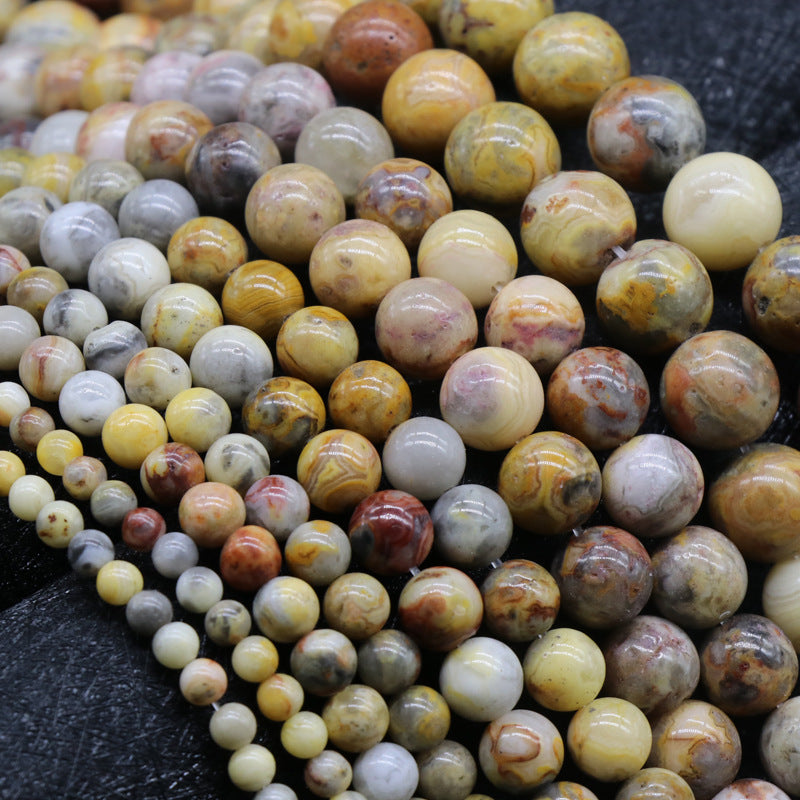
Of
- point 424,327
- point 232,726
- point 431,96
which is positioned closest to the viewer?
point 232,726

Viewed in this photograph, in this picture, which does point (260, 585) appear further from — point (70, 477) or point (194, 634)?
point (70, 477)

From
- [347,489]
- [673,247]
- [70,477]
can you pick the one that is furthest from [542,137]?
[70,477]

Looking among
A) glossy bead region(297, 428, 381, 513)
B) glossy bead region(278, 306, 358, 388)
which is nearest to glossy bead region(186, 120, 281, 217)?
glossy bead region(278, 306, 358, 388)

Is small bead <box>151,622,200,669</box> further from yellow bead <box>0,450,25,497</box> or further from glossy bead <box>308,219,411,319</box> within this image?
glossy bead <box>308,219,411,319</box>

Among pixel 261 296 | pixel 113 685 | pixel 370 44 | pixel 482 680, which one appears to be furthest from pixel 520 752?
pixel 370 44

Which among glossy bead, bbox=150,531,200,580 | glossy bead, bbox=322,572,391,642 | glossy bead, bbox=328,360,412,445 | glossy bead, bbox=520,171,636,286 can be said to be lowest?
glossy bead, bbox=150,531,200,580

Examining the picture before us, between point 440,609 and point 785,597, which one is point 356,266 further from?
point 785,597

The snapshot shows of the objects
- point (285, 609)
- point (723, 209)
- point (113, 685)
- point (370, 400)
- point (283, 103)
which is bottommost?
point (113, 685)

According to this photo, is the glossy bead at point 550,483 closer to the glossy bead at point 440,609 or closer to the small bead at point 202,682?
the glossy bead at point 440,609
